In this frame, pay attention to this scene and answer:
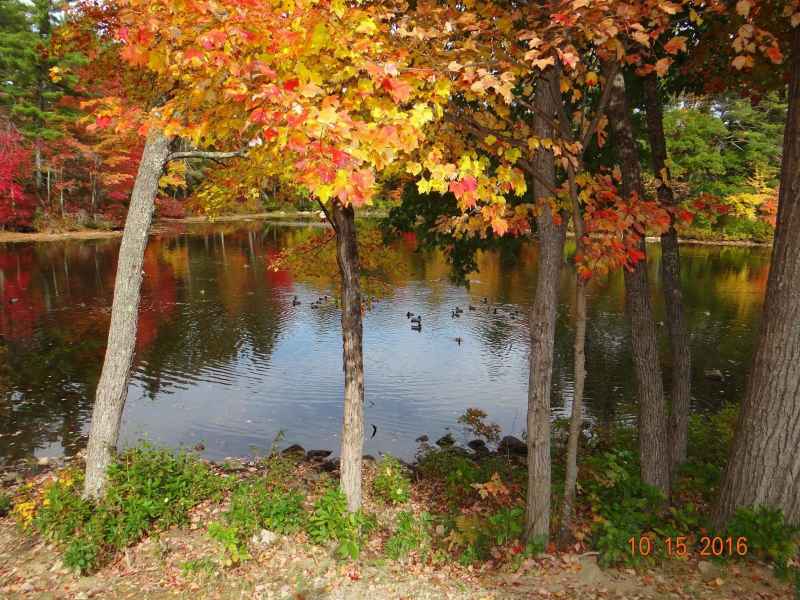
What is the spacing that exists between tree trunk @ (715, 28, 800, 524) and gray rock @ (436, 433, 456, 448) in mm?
5483

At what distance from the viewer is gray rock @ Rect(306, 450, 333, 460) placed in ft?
29.4

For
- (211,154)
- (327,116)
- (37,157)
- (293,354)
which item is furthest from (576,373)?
(37,157)

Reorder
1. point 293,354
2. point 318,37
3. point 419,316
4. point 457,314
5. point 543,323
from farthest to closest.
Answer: point 457,314, point 419,316, point 293,354, point 543,323, point 318,37

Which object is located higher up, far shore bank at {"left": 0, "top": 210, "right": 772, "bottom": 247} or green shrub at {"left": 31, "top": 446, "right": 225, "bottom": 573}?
far shore bank at {"left": 0, "top": 210, "right": 772, "bottom": 247}

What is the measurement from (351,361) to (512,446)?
4.89m

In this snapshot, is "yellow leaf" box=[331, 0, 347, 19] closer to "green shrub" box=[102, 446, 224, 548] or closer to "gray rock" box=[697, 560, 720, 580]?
"green shrub" box=[102, 446, 224, 548]

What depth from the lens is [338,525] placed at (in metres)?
5.21

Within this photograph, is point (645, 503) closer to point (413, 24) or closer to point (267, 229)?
point (413, 24)

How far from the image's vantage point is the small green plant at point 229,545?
479 centimetres

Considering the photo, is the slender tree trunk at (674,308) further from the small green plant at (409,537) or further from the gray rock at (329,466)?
the gray rock at (329,466)

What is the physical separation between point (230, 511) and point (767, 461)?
4.67 m

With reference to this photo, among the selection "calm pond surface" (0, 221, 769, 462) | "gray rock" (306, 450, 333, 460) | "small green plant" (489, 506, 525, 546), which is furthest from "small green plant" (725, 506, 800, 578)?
"gray rock" (306, 450, 333, 460)

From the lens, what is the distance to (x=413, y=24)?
4496 millimetres

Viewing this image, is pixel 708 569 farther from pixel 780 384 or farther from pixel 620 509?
pixel 780 384
